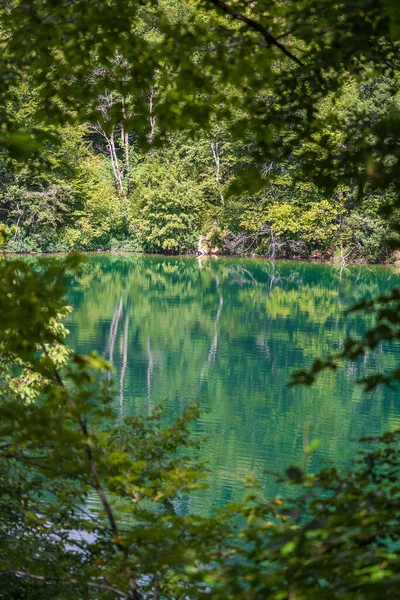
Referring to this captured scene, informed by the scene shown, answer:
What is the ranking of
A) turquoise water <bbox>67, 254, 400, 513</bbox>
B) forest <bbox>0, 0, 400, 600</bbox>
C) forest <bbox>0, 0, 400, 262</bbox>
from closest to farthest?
forest <bbox>0, 0, 400, 600</bbox>
turquoise water <bbox>67, 254, 400, 513</bbox>
forest <bbox>0, 0, 400, 262</bbox>

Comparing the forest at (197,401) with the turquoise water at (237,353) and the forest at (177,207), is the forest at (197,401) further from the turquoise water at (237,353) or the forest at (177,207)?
the forest at (177,207)

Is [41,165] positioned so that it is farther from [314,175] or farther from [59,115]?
[314,175]

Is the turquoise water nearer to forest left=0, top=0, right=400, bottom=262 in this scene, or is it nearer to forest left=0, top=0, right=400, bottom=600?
forest left=0, top=0, right=400, bottom=600

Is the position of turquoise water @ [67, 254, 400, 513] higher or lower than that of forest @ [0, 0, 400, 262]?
lower

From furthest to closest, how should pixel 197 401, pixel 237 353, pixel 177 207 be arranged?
pixel 177 207, pixel 237 353, pixel 197 401

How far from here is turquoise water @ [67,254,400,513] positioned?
12.3m

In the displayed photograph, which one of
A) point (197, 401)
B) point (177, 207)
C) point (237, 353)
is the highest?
point (177, 207)

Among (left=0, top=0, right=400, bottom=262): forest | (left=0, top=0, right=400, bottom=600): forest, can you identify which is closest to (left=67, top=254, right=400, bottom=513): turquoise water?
(left=0, top=0, right=400, bottom=600): forest

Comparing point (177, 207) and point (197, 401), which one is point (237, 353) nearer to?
point (197, 401)

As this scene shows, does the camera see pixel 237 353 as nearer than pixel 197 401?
No

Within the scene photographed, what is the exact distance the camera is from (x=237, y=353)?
1983 cm

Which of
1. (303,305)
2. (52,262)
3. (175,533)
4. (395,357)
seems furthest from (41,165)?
(303,305)

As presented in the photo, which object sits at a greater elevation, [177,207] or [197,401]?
[177,207]

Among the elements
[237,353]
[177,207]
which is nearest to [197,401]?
[237,353]
